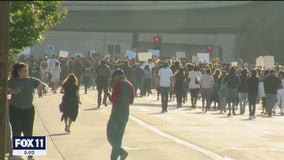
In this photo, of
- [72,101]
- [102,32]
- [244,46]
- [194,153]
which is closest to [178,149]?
[194,153]

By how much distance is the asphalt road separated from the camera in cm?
1523

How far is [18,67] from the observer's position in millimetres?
13016

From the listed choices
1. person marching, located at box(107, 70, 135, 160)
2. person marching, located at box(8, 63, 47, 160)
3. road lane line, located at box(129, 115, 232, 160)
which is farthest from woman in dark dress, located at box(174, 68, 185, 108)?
person marching, located at box(8, 63, 47, 160)

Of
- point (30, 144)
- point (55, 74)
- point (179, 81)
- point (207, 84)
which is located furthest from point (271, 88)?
point (30, 144)

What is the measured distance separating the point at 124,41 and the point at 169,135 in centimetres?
7511

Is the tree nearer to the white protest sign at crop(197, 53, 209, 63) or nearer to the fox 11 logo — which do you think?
the fox 11 logo

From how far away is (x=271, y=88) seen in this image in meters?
27.6

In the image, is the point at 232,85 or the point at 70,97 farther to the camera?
the point at 232,85

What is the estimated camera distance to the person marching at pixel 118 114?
44.5ft

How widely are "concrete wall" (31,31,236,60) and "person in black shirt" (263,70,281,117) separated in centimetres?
5969

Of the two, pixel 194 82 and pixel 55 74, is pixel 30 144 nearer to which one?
pixel 194 82

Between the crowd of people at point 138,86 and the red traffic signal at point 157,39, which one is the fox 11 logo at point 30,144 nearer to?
the crowd of people at point 138,86

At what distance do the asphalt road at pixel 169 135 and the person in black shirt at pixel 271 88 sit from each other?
56 centimetres

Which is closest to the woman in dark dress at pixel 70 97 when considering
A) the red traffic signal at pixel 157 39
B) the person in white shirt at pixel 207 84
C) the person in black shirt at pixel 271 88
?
the person in white shirt at pixel 207 84
